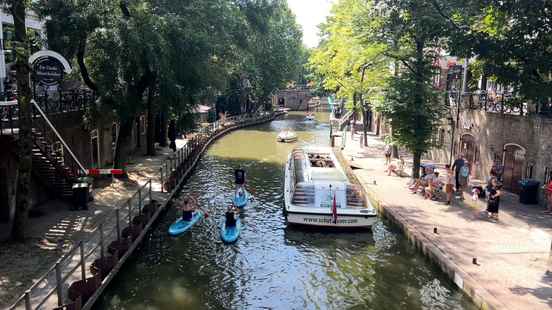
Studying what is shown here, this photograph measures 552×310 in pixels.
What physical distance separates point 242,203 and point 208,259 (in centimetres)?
678

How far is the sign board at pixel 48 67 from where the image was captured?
18266 mm

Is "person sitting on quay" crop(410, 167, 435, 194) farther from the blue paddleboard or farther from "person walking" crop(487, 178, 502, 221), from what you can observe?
the blue paddleboard

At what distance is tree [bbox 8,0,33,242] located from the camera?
1379 centimetres

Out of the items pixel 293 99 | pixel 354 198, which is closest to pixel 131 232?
pixel 354 198

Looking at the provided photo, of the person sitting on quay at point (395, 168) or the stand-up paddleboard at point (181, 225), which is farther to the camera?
the person sitting on quay at point (395, 168)

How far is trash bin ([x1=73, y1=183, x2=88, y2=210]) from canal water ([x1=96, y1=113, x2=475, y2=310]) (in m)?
3.10

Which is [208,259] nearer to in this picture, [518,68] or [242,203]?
[242,203]

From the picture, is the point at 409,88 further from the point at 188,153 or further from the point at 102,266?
the point at 102,266

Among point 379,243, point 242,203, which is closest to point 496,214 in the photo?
point 379,243

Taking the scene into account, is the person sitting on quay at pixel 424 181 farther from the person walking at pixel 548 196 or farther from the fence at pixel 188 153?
the fence at pixel 188 153

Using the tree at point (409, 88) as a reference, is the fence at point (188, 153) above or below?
below

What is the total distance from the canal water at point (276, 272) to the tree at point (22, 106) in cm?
380

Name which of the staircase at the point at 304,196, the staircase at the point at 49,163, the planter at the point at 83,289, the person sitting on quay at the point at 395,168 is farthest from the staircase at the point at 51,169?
the person sitting on quay at the point at 395,168

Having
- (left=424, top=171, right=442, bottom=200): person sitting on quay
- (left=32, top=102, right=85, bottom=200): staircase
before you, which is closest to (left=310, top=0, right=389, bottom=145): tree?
(left=424, top=171, right=442, bottom=200): person sitting on quay
